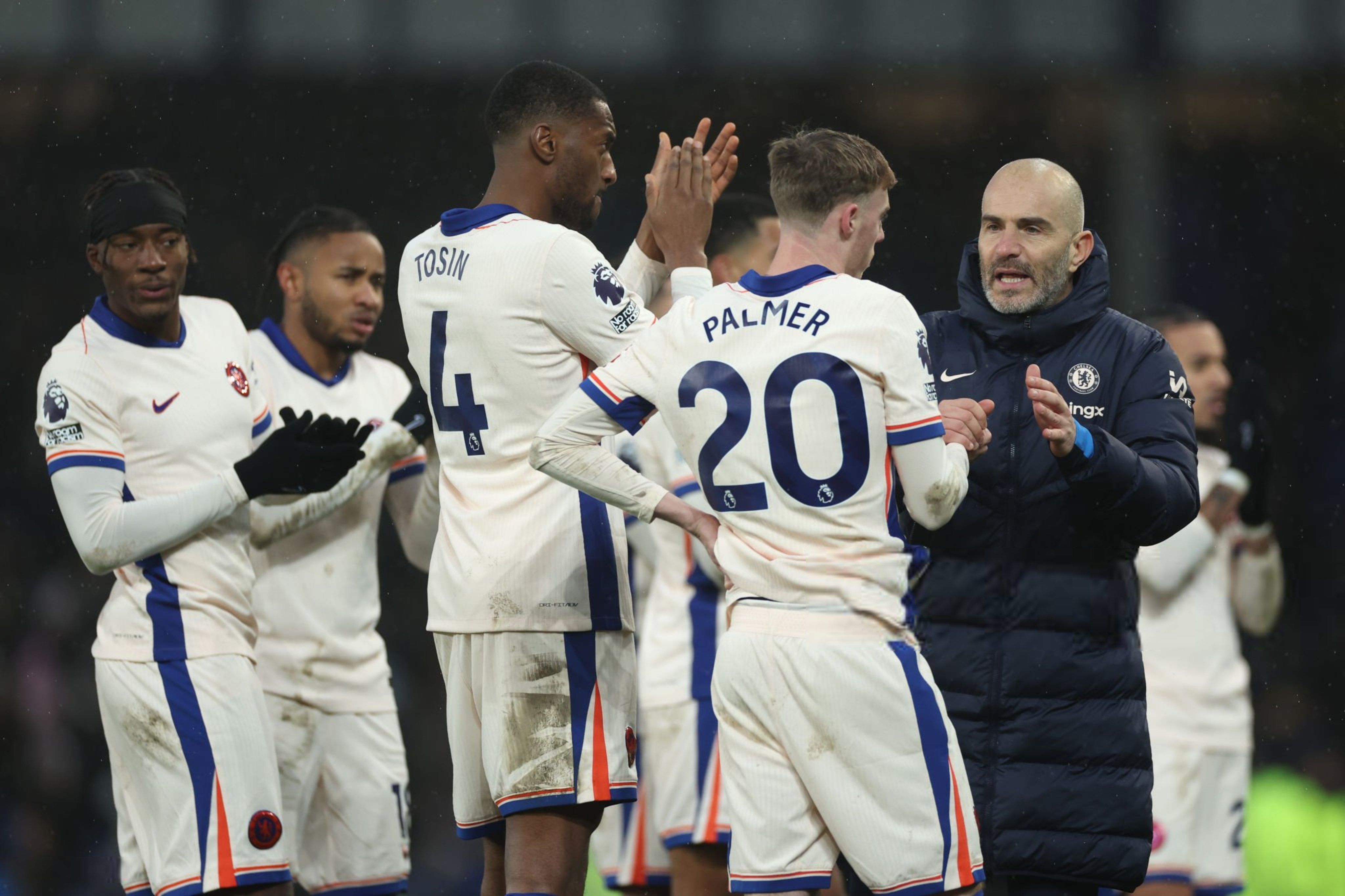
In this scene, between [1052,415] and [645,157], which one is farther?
[645,157]

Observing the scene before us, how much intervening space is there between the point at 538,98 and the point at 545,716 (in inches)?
54.3

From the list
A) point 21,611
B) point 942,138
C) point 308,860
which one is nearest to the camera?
point 308,860

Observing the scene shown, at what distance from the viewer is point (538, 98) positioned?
12.4 ft

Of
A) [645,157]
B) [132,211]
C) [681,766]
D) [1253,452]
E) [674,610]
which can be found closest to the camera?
[132,211]

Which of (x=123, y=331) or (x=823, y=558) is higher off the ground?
(x=123, y=331)

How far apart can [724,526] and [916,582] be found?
0.62 m

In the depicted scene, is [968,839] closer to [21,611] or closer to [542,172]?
[542,172]

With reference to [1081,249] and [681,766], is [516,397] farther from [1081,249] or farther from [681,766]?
[681,766]

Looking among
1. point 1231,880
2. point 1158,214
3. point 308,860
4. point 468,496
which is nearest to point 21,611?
point 308,860

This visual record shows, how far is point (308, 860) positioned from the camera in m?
4.80

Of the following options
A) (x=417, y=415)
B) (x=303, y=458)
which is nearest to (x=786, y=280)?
(x=303, y=458)

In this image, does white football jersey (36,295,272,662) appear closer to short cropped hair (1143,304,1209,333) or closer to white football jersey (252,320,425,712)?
white football jersey (252,320,425,712)

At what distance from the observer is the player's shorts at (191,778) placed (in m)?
4.02

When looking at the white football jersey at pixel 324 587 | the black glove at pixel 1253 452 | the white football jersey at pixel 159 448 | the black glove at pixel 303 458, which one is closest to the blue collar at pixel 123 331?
the white football jersey at pixel 159 448
